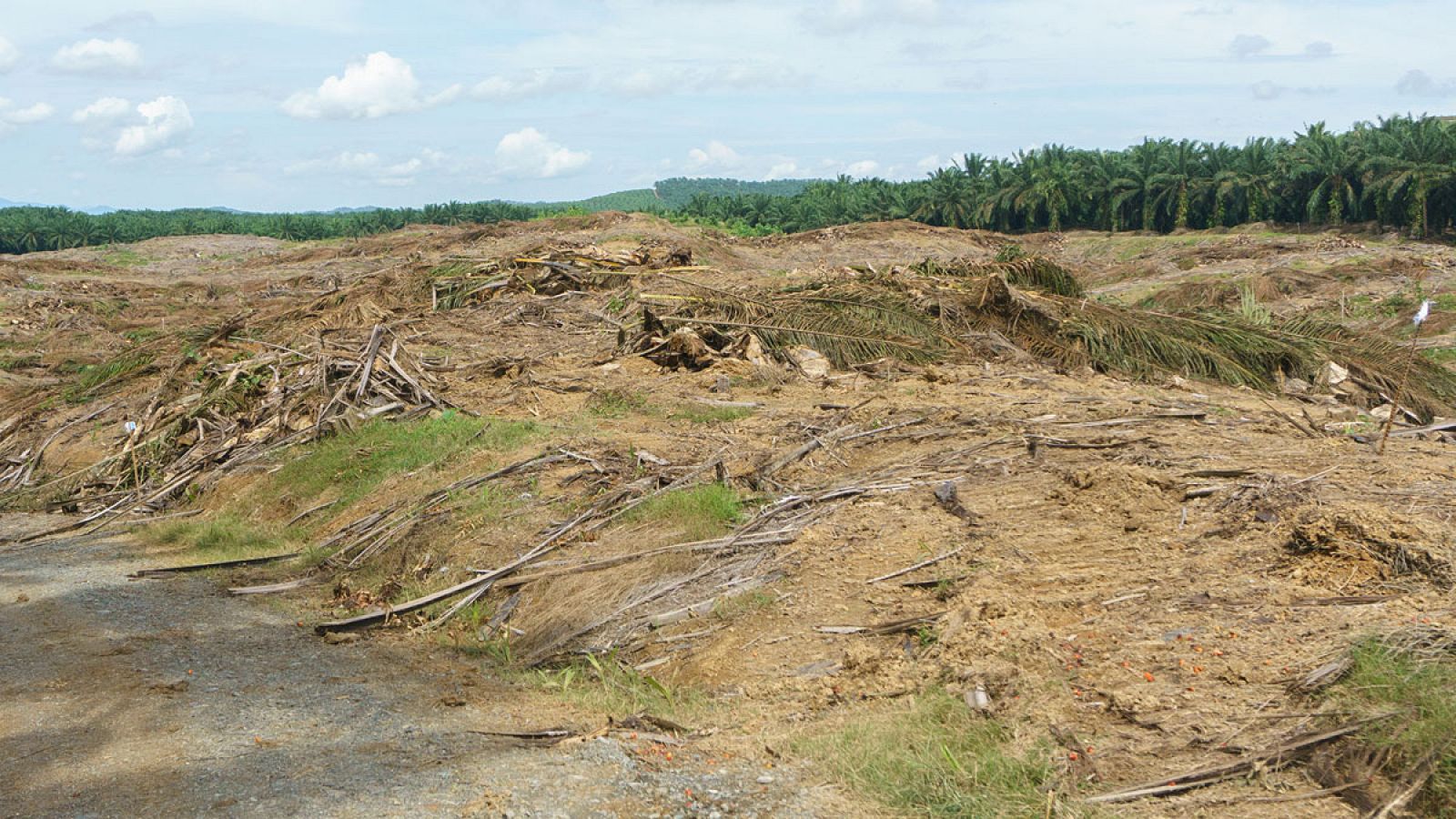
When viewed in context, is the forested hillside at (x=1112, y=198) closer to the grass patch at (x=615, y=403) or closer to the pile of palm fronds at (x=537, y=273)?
the pile of palm fronds at (x=537, y=273)

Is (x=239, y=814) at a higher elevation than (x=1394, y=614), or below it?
below

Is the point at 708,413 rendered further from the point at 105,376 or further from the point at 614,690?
the point at 105,376

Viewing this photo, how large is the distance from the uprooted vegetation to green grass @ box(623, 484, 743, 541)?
0.08 ft

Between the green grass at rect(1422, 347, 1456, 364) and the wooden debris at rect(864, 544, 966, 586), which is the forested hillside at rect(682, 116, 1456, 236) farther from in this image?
the wooden debris at rect(864, 544, 966, 586)

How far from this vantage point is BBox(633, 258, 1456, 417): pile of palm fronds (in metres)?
10.7

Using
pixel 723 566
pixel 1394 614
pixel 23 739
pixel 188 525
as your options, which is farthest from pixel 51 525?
pixel 1394 614

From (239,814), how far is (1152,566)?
13.1ft

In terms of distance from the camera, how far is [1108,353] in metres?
11.0

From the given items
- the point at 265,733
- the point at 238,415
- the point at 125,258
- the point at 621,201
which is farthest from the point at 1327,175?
the point at 621,201

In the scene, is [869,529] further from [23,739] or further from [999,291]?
[999,291]

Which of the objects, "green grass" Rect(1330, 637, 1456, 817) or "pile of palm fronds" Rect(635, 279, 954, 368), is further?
"pile of palm fronds" Rect(635, 279, 954, 368)

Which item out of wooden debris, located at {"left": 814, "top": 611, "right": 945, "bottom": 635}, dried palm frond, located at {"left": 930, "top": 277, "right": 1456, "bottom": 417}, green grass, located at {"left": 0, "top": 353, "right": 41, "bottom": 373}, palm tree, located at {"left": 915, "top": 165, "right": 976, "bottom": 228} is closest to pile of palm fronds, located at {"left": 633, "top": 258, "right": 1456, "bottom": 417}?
dried palm frond, located at {"left": 930, "top": 277, "right": 1456, "bottom": 417}

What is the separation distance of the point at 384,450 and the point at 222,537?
133 centimetres

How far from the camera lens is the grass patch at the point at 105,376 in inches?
529
